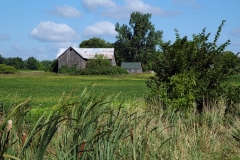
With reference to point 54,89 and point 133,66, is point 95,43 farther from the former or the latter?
point 54,89

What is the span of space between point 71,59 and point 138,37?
17115 mm

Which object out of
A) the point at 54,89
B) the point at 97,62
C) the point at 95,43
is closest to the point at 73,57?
the point at 97,62

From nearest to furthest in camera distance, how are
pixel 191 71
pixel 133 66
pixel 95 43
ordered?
pixel 191 71 < pixel 133 66 < pixel 95 43

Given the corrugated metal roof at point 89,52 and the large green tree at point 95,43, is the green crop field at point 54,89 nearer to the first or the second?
the corrugated metal roof at point 89,52

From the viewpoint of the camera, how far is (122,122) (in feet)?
18.6

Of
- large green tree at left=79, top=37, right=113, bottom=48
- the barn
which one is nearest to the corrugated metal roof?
the barn

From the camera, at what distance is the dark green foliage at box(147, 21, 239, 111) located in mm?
11898

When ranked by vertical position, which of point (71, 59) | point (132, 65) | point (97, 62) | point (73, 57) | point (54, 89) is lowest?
point (54, 89)

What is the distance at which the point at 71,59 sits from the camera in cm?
9375

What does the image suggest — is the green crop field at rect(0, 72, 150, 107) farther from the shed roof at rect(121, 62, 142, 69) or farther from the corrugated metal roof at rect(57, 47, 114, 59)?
the shed roof at rect(121, 62, 142, 69)

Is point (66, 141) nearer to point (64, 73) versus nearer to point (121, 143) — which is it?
point (121, 143)

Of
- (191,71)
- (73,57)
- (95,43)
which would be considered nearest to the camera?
(191,71)

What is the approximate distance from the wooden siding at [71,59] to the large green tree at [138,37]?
42.8 feet

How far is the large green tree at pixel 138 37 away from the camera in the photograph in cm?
10244
